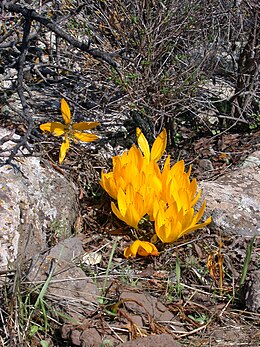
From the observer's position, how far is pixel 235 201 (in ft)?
10.8

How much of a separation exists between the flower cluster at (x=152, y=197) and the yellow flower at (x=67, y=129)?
0.26 m

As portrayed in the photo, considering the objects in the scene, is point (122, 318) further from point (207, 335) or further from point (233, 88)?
point (233, 88)

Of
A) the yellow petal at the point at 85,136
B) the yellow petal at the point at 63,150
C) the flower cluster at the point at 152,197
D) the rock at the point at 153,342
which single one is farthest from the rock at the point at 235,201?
the rock at the point at 153,342

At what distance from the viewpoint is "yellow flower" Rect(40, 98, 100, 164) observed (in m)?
3.20

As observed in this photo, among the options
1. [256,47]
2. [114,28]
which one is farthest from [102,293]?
[256,47]

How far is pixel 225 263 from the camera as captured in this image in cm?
293

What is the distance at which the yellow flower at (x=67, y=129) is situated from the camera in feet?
10.5

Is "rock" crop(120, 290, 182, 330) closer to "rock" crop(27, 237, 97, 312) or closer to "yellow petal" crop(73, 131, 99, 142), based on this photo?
"rock" crop(27, 237, 97, 312)

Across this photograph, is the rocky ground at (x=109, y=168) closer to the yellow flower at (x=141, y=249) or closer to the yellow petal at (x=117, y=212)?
the yellow flower at (x=141, y=249)

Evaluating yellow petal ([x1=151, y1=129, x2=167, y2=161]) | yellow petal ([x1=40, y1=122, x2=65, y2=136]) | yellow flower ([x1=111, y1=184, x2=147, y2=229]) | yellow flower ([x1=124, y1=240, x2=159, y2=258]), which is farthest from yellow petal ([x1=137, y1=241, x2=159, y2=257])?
yellow petal ([x1=40, y1=122, x2=65, y2=136])

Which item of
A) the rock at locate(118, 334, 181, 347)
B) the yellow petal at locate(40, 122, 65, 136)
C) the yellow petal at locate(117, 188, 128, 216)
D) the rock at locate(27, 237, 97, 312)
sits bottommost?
the rock at locate(118, 334, 181, 347)

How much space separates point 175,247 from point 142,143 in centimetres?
72

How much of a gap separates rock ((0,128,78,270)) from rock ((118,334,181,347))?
674mm

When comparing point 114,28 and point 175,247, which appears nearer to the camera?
point 175,247
